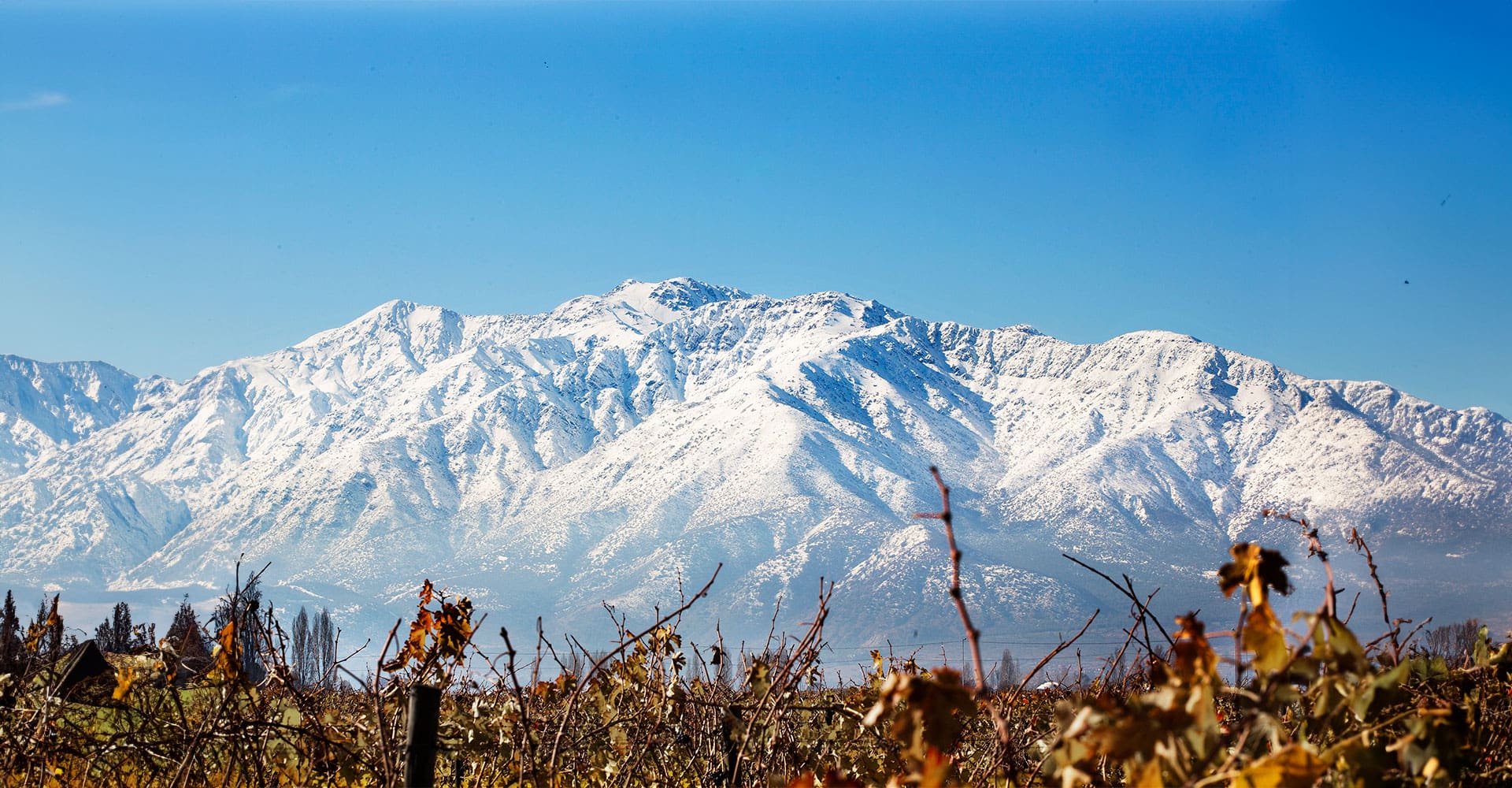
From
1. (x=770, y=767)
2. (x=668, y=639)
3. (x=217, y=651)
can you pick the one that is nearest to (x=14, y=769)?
(x=217, y=651)

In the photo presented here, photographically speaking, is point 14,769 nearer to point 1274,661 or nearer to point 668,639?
Answer: point 668,639

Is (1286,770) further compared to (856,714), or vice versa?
(856,714)

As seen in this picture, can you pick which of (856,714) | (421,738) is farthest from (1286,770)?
(421,738)

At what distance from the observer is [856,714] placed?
206cm

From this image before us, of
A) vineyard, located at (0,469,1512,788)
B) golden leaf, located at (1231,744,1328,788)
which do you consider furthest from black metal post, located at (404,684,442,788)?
golden leaf, located at (1231,744,1328,788)

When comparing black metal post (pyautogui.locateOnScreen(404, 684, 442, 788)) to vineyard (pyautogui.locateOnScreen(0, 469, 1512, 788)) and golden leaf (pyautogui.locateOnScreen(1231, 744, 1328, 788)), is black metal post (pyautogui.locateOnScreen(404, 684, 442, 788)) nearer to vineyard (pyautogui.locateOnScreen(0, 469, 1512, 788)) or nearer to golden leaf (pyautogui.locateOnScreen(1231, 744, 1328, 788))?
vineyard (pyautogui.locateOnScreen(0, 469, 1512, 788))

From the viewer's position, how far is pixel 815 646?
3.68m

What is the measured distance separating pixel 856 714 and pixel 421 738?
2.59 ft

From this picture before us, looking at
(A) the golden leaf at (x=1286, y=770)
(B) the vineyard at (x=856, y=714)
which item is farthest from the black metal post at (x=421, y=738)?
(A) the golden leaf at (x=1286, y=770)

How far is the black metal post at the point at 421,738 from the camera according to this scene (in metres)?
1.99

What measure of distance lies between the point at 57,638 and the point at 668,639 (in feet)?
7.58

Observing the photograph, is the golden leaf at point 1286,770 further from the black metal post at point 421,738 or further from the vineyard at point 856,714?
the black metal post at point 421,738

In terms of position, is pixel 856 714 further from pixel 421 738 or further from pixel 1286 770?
pixel 1286 770

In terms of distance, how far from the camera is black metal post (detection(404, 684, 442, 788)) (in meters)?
1.99
